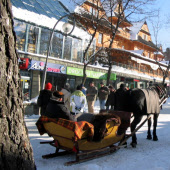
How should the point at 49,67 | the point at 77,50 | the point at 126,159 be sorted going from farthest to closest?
the point at 77,50 → the point at 49,67 → the point at 126,159

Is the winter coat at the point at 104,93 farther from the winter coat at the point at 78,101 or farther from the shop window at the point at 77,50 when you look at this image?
the shop window at the point at 77,50

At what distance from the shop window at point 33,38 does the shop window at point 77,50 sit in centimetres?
424

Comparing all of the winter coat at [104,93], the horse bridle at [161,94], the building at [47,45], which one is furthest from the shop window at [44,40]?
the horse bridle at [161,94]

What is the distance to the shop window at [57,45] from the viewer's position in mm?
18344

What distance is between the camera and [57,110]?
4.46 m

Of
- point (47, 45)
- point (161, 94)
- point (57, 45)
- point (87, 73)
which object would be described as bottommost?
point (161, 94)

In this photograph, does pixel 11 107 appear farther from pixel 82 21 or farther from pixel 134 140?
pixel 82 21

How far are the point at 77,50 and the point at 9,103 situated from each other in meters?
18.7

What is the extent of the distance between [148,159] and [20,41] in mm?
13644

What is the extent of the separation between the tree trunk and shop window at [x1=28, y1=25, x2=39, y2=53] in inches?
584

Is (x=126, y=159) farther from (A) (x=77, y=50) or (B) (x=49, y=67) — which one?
(A) (x=77, y=50)

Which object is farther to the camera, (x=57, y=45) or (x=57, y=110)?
(x=57, y=45)

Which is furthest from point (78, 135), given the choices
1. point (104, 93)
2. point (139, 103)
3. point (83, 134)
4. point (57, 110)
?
point (104, 93)

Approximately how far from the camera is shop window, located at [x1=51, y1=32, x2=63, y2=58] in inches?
722
